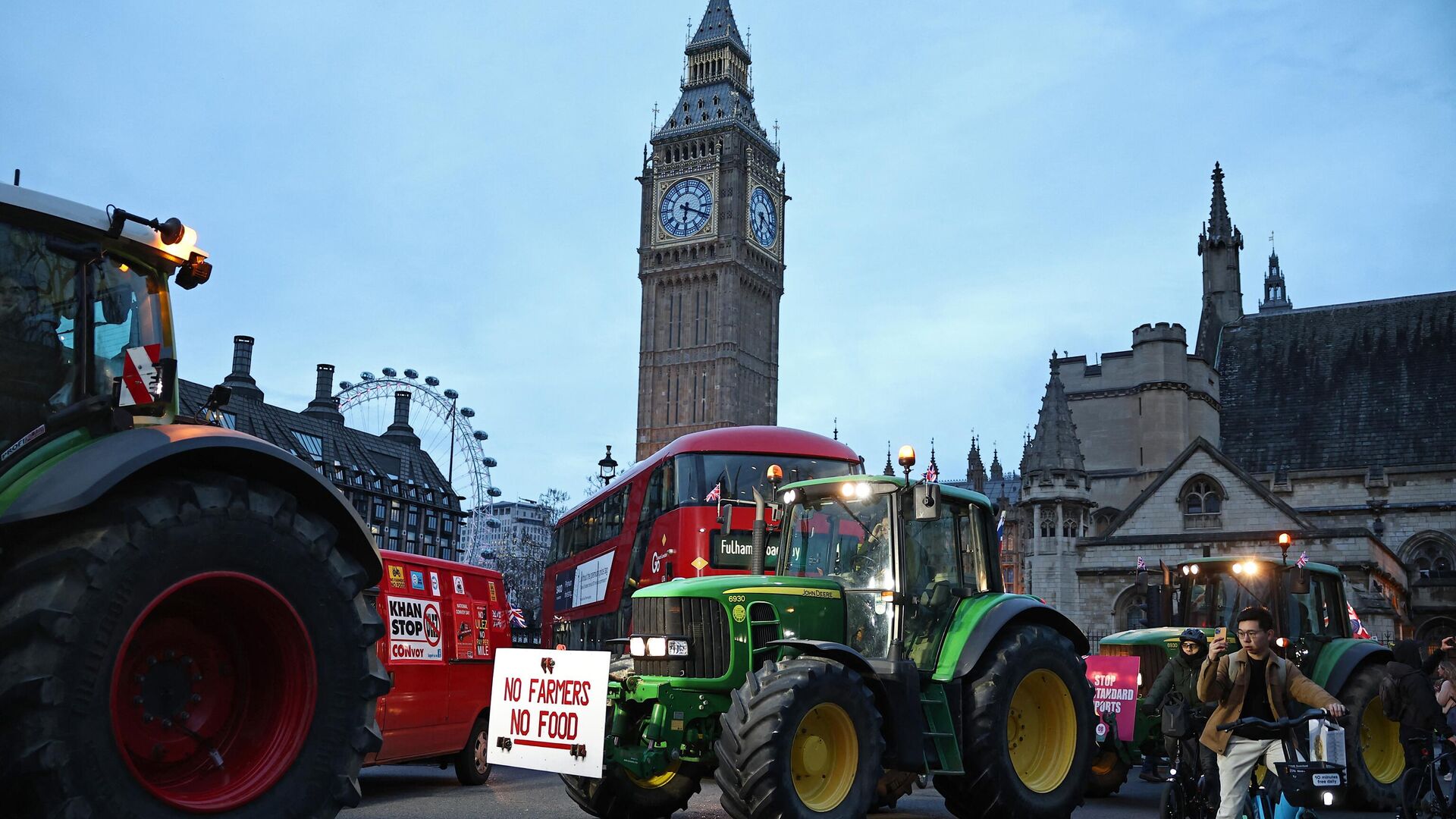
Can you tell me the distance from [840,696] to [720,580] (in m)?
1.43

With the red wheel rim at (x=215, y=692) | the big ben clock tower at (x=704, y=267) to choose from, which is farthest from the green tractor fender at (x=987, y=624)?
the big ben clock tower at (x=704, y=267)

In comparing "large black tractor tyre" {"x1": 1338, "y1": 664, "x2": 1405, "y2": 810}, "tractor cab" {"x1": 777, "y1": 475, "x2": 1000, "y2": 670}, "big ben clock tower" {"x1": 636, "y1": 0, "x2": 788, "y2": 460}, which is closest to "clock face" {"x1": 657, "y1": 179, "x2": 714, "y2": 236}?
"big ben clock tower" {"x1": 636, "y1": 0, "x2": 788, "y2": 460}

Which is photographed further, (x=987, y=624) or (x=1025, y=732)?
(x=1025, y=732)

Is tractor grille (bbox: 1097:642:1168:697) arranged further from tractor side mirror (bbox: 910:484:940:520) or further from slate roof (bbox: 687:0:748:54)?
slate roof (bbox: 687:0:748:54)

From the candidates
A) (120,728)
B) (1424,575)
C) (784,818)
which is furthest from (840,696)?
(1424,575)

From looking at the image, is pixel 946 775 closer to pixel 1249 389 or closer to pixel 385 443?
pixel 1249 389

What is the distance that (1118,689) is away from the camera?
12406 millimetres

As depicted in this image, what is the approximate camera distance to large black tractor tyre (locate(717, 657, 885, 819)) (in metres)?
6.93

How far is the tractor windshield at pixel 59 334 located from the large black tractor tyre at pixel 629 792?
16.2 feet

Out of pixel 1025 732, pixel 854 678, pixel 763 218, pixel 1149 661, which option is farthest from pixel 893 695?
pixel 763 218

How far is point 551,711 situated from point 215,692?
3.80 metres

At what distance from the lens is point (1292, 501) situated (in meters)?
38.3

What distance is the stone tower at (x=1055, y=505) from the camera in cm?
3419

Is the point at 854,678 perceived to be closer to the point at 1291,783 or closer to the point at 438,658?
the point at 1291,783
